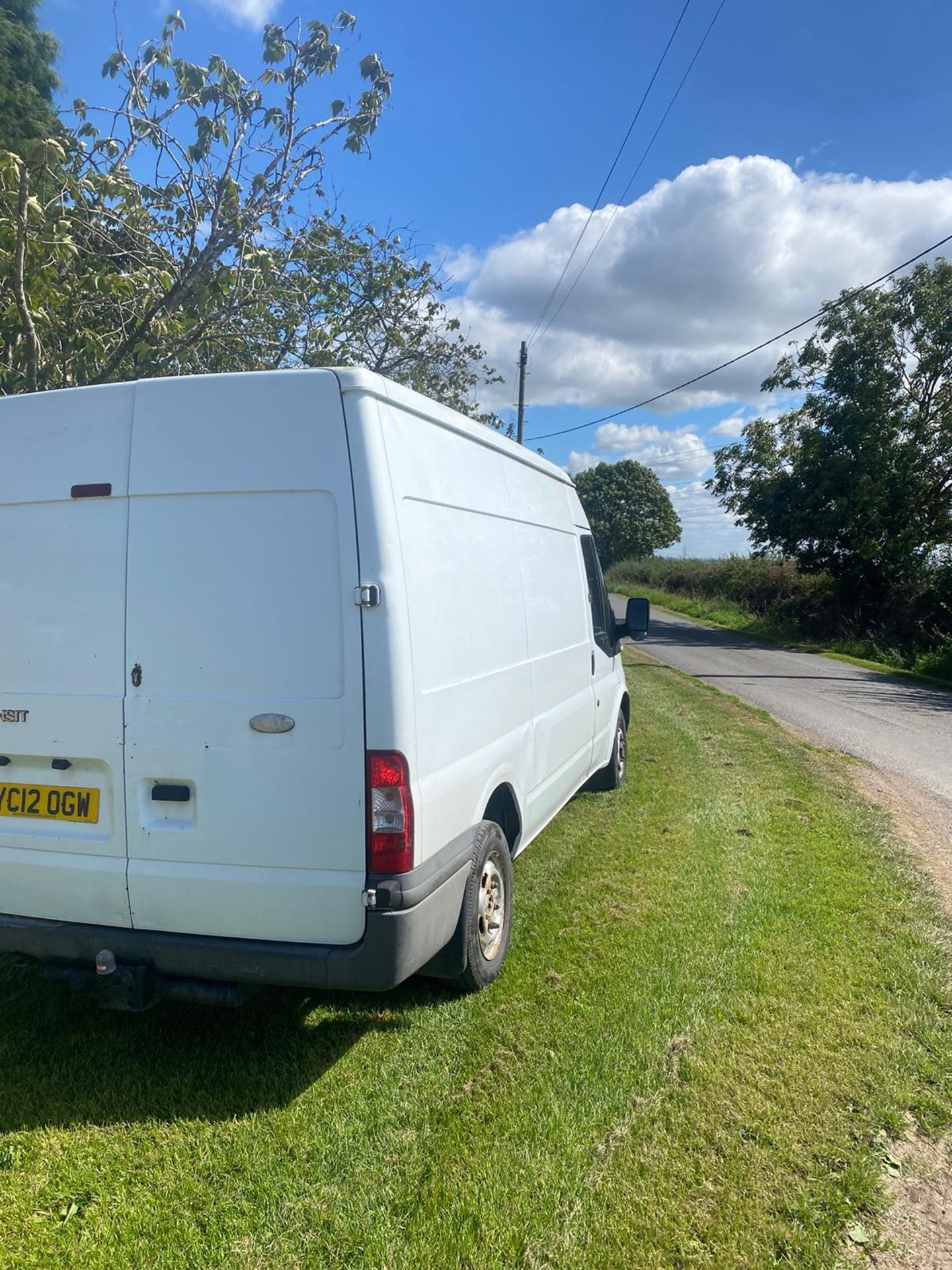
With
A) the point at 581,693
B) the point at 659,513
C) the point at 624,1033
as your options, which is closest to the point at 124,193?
the point at 581,693

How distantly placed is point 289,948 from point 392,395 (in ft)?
6.55

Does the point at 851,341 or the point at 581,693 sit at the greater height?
the point at 851,341

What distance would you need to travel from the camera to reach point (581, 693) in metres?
5.63

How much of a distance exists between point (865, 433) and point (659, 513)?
50.3 m

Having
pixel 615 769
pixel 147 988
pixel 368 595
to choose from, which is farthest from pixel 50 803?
pixel 615 769

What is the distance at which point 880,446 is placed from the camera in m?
23.7

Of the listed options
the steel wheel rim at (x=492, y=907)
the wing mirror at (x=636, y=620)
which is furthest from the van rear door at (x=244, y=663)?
the wing mirror at (x=636, y=620)

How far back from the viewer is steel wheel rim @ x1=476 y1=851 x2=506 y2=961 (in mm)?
3670

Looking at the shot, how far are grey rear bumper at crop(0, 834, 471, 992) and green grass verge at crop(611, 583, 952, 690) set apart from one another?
54.0 ft

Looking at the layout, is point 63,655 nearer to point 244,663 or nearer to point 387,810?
point 244,663

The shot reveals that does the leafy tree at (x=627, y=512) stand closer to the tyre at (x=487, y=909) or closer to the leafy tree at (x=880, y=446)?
the leafy tree at (x=880, y=446)

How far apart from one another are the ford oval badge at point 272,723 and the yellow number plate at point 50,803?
0.68 meters

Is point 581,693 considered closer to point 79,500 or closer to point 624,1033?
point 624,1033

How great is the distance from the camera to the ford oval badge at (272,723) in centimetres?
283
